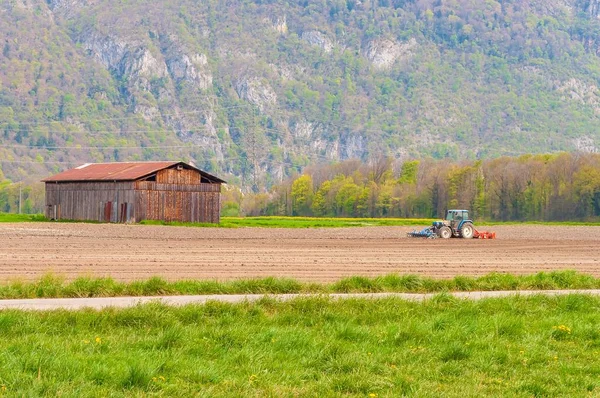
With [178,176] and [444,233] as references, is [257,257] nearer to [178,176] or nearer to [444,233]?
[444,233]

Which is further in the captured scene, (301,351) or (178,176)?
(178,176)

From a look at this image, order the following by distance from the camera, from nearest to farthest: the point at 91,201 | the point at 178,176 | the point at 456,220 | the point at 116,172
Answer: the point at 456,220
the point at 178,176
the point at 91,201
the point at 116,172

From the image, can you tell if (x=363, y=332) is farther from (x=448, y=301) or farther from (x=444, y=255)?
(x=444, y=255)

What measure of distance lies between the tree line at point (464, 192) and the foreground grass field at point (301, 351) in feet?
414

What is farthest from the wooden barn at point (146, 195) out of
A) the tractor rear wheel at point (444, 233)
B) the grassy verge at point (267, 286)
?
the grassy verge at point (267, 286)

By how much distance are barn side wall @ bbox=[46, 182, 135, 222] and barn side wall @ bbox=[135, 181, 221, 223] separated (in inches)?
36.4

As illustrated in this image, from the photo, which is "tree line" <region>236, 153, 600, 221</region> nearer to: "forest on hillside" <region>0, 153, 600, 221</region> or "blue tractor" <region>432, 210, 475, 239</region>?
"forest on hillside" <region>0, 153, 600, 221</region>

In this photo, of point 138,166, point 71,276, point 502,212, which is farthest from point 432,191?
point 71,276

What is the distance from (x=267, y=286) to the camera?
22969mm

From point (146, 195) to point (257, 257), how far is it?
43372 millimetres

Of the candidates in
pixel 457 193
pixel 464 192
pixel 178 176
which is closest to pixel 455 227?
pixel 178 176

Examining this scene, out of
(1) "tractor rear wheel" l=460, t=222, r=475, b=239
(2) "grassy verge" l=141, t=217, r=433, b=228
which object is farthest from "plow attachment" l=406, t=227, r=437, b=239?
(2) "grassy verge" l=141, t=217, r=433, b=228

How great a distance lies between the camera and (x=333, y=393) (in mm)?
12023

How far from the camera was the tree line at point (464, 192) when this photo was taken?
14425cm
